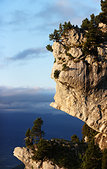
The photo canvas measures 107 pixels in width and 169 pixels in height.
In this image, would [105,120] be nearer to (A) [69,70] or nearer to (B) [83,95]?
(B) [83,95]

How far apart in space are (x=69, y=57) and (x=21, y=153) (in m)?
29.4

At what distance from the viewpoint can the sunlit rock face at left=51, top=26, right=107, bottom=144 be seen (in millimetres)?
43656

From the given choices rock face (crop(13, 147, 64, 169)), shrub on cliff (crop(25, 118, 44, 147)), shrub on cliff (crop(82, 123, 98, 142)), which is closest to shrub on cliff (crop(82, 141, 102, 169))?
rock face (crop(13, 147, 64, 169))

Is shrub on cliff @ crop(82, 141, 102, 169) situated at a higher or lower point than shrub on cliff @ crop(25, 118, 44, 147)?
lower

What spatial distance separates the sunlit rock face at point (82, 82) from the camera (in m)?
43.7

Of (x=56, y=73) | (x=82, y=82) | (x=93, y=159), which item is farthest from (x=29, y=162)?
(x=82, y=82)

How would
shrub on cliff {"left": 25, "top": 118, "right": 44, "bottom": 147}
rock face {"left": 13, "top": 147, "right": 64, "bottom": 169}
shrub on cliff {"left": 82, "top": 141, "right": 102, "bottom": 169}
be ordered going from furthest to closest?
1. shrub on cliff {"left": 25, "top": 118, "right": 44, "bottom": 147}
2. rock face {"left": 13, "top": 147, "right": 64, "bottom": 169}
3. shrub on cliff {"left": 82, "top": 141, "right": 102, "bottom": 169}

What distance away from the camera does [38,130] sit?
193 feet

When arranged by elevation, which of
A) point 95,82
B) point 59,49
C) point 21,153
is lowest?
point 21,153

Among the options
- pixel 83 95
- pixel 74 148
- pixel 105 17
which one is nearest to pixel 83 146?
pixel 74 148

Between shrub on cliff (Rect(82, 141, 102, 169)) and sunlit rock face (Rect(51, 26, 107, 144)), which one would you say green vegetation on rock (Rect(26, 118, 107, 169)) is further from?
sunlit rock face (Rect(51, 26, 107, 144))

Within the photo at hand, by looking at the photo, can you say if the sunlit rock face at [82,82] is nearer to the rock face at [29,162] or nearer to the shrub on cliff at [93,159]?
the shrub on cliff at [93,159]

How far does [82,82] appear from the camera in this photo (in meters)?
43.5

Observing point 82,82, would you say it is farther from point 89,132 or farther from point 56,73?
point 89,132
